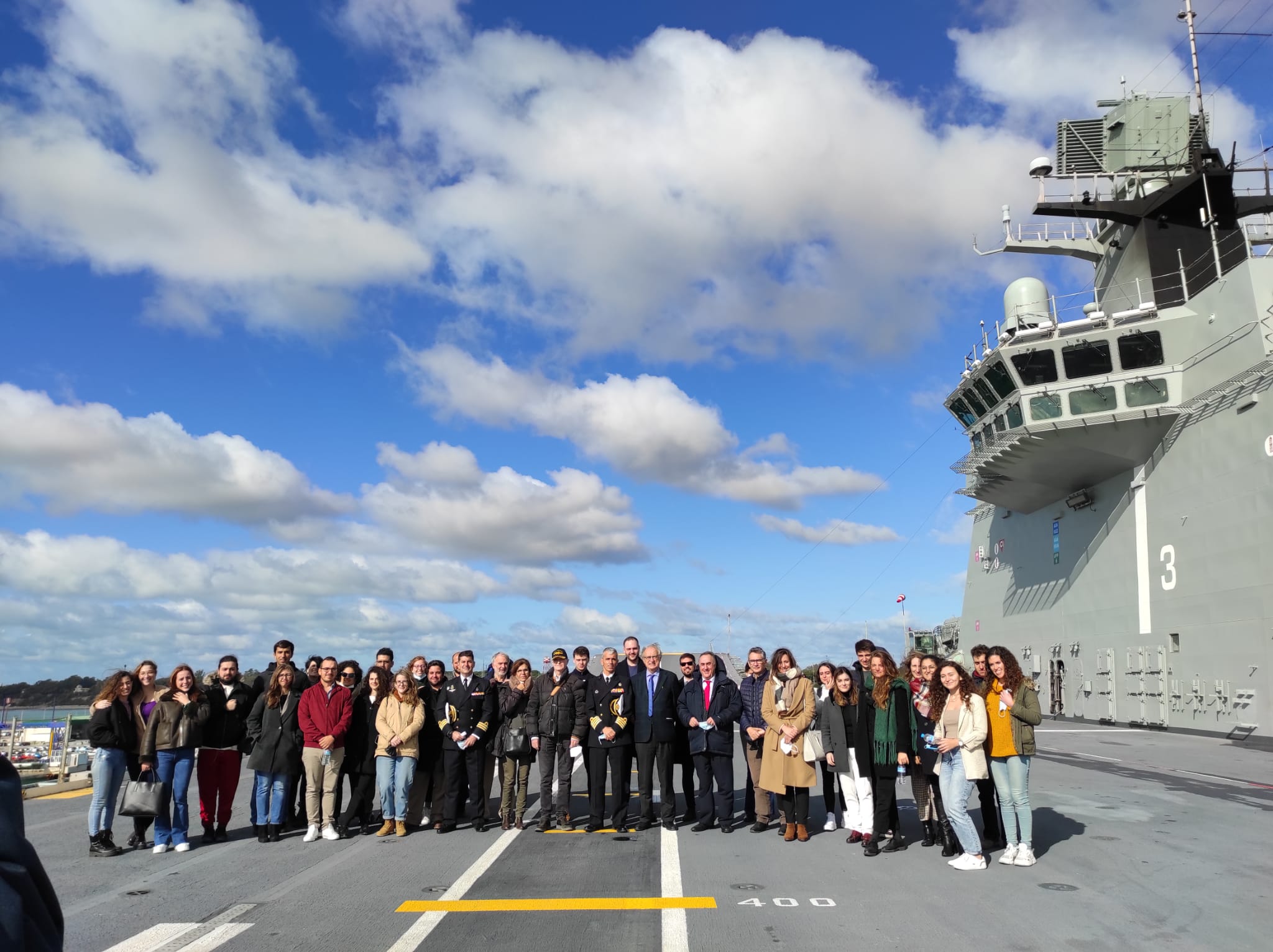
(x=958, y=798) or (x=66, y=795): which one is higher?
(x=958, y=798)

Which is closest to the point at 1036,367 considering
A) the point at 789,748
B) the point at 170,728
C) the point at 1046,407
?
the point at 1046,407

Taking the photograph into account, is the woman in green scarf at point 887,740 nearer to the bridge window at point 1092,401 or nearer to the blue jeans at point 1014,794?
the blue jeans at point 1014,794

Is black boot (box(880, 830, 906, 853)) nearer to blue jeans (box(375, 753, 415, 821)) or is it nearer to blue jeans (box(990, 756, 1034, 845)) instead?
blue jeans (box(990, 756, 1034, 845))

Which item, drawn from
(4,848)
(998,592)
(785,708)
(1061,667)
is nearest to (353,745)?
(785,708)

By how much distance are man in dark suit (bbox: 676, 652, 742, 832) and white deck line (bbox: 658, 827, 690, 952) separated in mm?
591

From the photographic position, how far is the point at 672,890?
671 cm

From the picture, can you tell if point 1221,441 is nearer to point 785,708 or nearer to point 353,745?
point 785,708

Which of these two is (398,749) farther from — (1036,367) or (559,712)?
(1036,367)

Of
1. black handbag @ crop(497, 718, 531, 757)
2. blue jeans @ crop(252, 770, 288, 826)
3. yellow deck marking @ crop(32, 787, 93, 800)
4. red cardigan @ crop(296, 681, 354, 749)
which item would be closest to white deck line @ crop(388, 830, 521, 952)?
black handbag @ crop(497, 718, 531, 757)

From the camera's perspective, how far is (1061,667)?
1179 inches

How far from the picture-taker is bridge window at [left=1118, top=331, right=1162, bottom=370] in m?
24.5

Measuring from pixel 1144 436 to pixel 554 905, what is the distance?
81.0ft

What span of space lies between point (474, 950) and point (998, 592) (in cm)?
3444

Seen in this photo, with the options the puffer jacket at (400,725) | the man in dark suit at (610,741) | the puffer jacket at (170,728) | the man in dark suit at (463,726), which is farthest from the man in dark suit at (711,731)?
the puffer jacket at (170,728)
